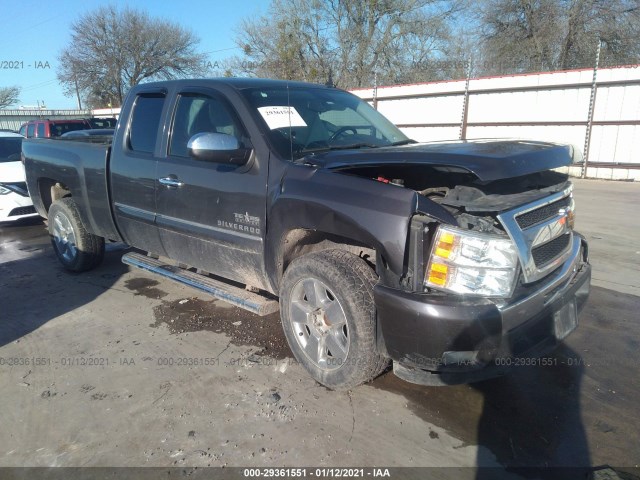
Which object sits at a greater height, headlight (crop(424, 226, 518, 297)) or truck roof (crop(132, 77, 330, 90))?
truck roof (crop(132, 77, 330, 90))

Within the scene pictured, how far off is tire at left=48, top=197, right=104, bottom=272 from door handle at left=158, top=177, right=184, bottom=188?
188 cm

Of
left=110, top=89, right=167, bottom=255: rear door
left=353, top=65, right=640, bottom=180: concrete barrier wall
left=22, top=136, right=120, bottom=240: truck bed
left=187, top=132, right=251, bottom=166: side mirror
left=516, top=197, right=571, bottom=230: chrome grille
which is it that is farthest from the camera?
left=353, top=65, right=640, bottom=180: concrete barrier wall

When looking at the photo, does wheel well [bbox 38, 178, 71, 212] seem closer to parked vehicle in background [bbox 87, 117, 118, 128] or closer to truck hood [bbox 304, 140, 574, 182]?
truck hood [bbox 304, 140, 574, 182]

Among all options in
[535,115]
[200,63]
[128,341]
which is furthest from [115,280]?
[200,63]

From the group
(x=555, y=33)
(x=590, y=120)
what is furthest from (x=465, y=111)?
(x=555, y=33)

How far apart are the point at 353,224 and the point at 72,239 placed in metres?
4.04

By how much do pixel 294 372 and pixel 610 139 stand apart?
41.5ft

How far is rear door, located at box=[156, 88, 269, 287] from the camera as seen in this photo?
128 inches

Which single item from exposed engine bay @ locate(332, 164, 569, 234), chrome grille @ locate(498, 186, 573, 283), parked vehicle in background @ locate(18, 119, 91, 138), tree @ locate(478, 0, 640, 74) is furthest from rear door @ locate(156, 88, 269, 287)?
tree @ locate(478, 0, 640, 74)

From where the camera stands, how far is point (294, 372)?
3.23 meters

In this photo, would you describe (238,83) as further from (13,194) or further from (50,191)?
(13,194)

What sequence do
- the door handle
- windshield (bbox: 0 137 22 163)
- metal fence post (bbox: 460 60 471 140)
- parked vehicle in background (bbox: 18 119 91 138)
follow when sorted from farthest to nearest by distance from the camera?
metal fence post (bbox: 460 60 471 140)
parked vehicle in background (bbox: 18 119 91 138)
windshield (bbox: 0 137 22 163)
the door handle

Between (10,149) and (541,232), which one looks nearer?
(541,232)

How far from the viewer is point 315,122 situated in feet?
11.8
